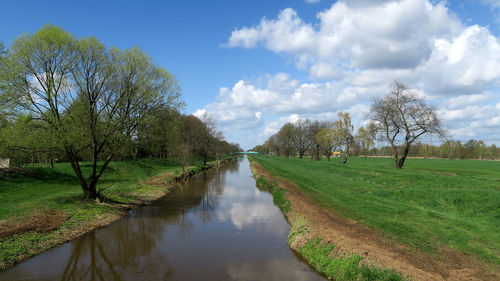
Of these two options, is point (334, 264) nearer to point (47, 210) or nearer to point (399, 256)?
point (399, 256)

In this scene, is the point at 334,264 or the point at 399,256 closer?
the point at 399,256

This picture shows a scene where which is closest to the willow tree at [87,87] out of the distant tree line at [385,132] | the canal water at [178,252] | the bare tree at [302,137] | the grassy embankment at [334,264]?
the canal water at [178,252]

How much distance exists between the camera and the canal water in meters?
9.16

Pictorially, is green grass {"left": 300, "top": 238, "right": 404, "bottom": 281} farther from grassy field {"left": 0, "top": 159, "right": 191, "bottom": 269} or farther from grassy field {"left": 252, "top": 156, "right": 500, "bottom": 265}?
grassy field {"left": 0, "top": 159, "right": 191, "bottom": 269}

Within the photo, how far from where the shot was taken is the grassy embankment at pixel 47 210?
10.8 m

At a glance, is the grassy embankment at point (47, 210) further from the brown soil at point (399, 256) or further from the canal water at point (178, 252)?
the brown soil at point (399, 256)

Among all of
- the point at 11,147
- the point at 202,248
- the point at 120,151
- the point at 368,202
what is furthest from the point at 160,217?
the point at 368,202

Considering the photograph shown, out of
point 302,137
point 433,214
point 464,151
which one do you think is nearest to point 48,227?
point 433,214

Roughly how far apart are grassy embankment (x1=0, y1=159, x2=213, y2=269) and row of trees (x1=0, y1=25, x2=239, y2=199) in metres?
2.22

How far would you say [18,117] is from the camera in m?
14.7

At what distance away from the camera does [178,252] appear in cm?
1134

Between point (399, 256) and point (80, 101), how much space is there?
19.1 metres

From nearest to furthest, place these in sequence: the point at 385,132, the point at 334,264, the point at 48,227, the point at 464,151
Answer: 1. the point at 334,264
2. the point at 48,227
3. the point at 385,132
4. the point at 464,151

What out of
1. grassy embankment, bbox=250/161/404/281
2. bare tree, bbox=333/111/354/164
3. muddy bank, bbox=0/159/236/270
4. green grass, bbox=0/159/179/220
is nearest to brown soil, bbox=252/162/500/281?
grassy embankment, bbox=250/161/404/281
